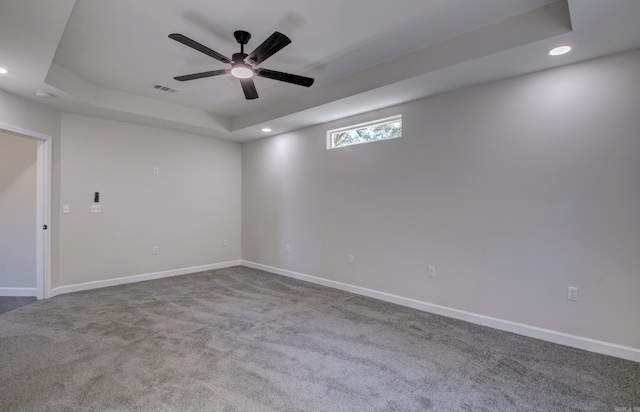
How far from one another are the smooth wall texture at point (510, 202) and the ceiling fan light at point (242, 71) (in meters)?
1.91

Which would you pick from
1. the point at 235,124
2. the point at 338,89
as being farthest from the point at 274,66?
the point at 235,124

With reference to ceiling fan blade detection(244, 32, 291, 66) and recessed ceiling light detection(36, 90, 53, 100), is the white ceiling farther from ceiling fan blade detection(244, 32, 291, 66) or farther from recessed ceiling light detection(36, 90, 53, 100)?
ceiling fan blade detection(244, 32, 291, 66)

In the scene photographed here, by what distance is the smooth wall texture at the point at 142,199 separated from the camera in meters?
4.39

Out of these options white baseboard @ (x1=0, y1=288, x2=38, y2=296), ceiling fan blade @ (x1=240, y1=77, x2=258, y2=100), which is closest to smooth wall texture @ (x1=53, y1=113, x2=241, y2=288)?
white baseboard @ (x1=0, y1=288, x2=38, y2=296)

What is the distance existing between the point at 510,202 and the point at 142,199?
5.30 m

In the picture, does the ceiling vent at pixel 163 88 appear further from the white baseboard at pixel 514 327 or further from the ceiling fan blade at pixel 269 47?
the white baseboard at pixel 514 327

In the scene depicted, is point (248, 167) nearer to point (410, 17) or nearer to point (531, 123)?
point (410, 17)

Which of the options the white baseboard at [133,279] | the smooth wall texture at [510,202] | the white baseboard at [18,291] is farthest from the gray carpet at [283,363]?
the white baseboard at [18,291]

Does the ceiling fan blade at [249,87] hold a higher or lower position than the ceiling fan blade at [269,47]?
lower

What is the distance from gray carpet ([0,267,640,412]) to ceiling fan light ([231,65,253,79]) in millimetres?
2519

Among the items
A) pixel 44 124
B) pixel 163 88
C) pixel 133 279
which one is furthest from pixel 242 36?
pixel 133 279

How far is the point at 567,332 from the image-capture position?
9.00 feet

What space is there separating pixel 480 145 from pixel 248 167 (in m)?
4.34

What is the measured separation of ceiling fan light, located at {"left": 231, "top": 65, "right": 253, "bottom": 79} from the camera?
279cm
